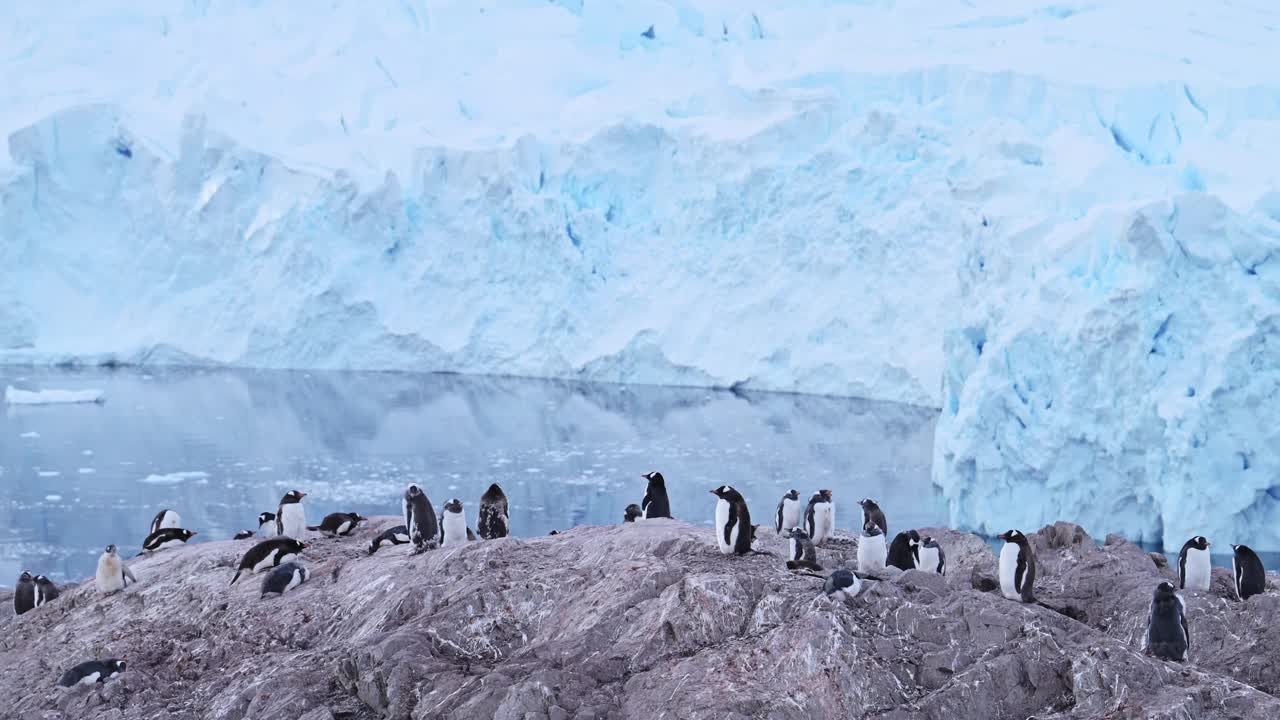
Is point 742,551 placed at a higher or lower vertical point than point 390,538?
higher

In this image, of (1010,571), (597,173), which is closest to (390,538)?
(1010,571)

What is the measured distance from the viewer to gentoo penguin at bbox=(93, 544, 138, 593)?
24.7ft

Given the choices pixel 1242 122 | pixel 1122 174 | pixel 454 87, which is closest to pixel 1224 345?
pixel 1122 174

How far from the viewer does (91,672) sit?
6016 millimetres

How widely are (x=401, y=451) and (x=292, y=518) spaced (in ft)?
40.4

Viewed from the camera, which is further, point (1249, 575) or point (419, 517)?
point (419, 517)

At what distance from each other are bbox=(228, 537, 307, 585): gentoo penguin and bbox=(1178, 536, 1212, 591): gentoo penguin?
5249 mm

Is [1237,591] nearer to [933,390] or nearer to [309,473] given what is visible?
[309,473]

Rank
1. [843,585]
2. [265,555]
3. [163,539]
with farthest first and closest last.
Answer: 1. [163,539]
2. [265,555]
3. [843,585]

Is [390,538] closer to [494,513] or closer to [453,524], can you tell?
[453,524]

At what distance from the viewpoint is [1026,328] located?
667 inches

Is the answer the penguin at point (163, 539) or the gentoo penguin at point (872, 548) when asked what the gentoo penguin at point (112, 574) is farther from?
the gentoo penguin at point (872, 548)

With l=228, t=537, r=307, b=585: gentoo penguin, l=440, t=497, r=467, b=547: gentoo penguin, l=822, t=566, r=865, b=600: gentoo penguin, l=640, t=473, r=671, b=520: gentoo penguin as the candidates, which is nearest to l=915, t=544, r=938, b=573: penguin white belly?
l=822, t=566, r=865, b=600: gentoo penguin

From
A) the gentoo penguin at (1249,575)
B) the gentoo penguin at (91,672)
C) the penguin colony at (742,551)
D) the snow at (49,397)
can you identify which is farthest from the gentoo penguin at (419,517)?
the snow at (49,397)
